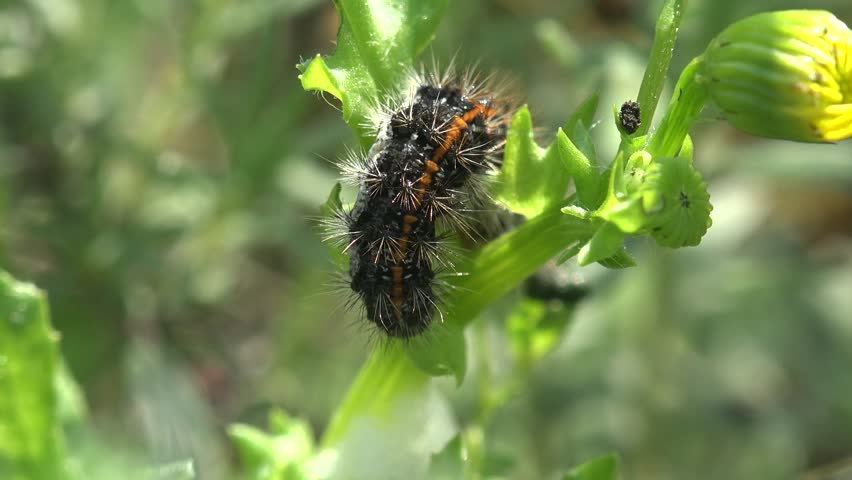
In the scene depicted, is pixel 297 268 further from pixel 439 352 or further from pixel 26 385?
pixel 439 352

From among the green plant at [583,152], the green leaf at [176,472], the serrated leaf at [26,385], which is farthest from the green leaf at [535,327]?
the serrated leaf at [26,385]

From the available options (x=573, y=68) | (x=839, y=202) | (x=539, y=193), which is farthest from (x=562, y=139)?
(x=839, y=202)

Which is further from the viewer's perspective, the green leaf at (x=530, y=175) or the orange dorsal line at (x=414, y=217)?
the orange dorsal line at (x=414, y=217)

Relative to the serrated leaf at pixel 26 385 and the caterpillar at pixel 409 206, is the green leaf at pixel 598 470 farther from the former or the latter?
the serrated leaf at pixel 26 385

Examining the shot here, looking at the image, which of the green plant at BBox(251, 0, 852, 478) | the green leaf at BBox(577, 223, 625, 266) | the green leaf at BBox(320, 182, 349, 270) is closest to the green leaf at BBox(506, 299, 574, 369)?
the green plant at BBox(251, 0, 852, 478)

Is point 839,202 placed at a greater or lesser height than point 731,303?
greater

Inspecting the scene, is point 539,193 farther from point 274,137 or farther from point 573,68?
point 274,137
